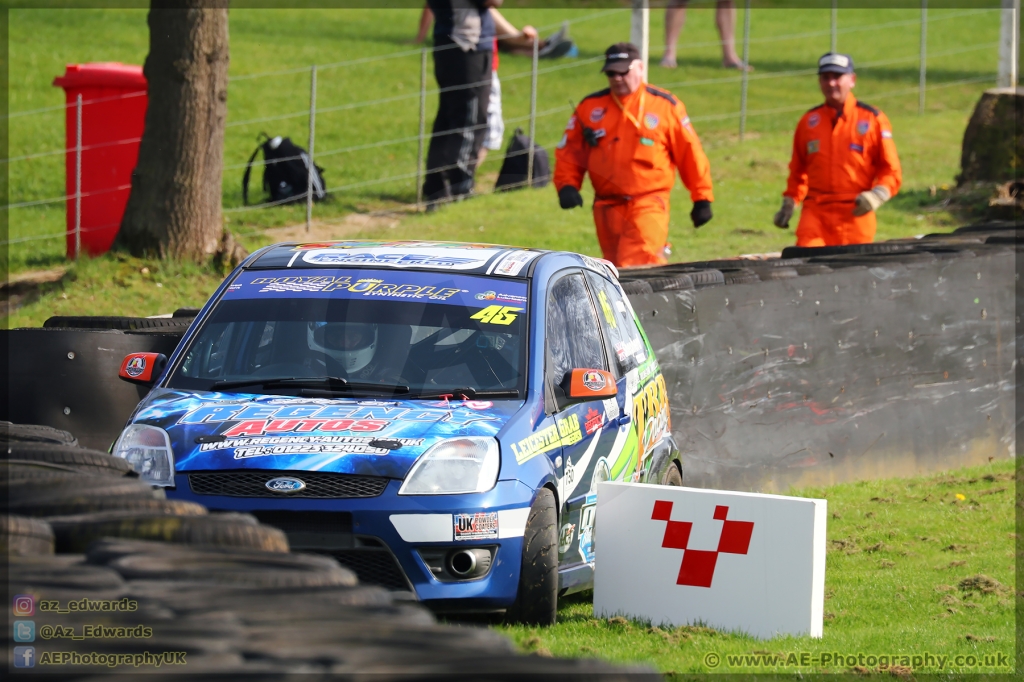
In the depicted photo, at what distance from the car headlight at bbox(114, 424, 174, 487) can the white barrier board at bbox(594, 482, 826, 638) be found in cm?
181

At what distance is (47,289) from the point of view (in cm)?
1273

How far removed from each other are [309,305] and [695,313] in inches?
128

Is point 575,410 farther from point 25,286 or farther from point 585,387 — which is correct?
point 25,286

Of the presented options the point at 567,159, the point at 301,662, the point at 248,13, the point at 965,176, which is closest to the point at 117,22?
the point at 248,13

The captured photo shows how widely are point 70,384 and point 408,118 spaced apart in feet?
56.6

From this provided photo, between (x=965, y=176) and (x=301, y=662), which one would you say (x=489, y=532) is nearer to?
(x=301, y=662)

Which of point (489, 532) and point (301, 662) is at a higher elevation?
point (301, 662)

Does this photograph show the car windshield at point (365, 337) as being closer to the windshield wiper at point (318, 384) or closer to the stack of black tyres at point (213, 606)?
the windshield wiper at point (318, 384)

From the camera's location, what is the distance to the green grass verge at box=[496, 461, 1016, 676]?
17.8 ft

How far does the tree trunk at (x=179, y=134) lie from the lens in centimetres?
1275

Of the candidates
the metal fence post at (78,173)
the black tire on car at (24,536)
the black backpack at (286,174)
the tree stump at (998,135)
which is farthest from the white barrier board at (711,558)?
the tree stump at (998,135)

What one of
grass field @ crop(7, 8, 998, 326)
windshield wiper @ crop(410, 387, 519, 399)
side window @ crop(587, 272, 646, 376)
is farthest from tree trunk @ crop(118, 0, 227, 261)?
windshield wiper @ crop(410, 387, 519, 399)

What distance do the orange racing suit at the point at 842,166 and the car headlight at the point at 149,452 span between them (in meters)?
8.74

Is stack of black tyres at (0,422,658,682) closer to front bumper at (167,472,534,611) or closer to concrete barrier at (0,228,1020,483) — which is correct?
front bumper at (167,472,534,611)
